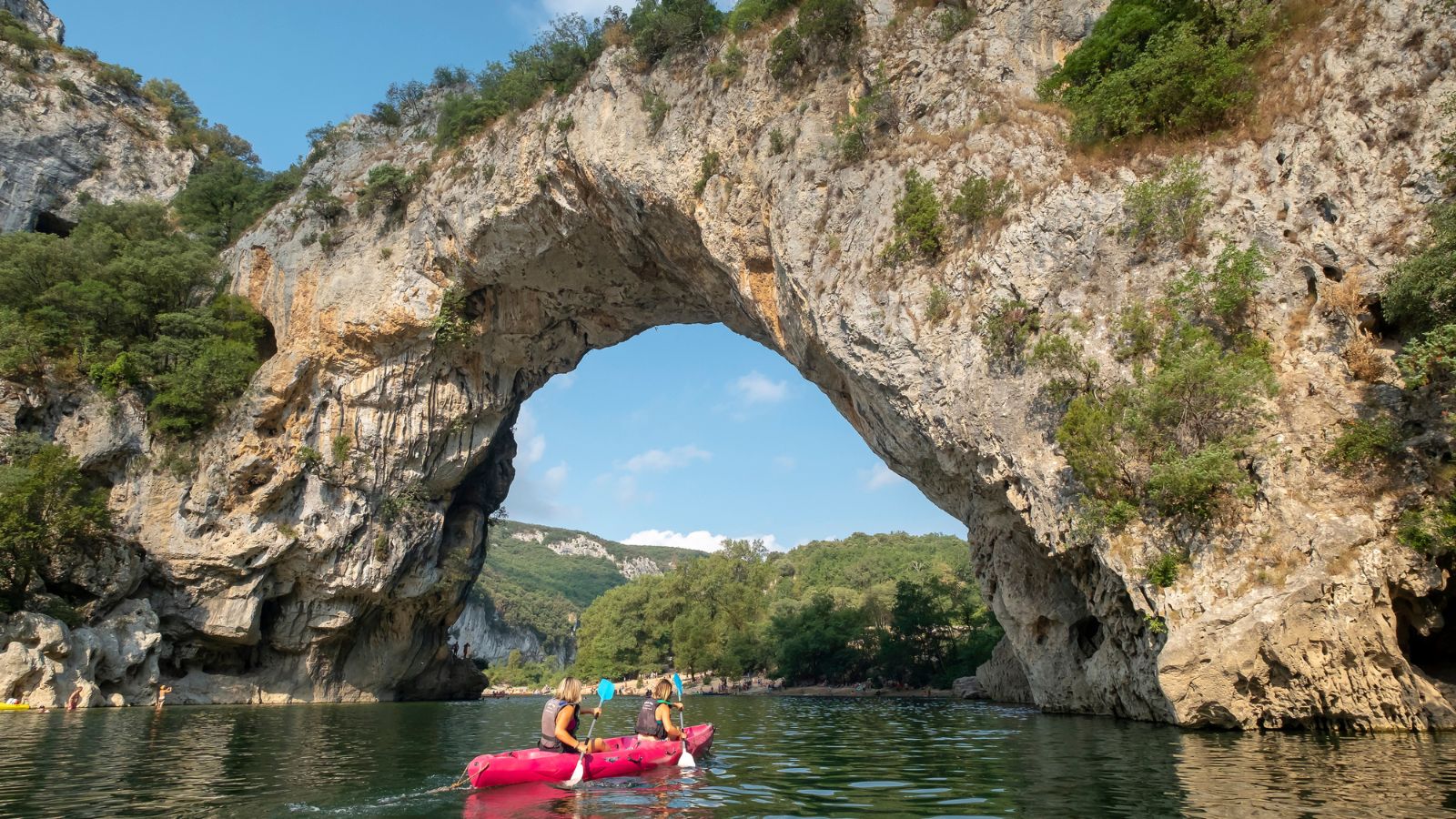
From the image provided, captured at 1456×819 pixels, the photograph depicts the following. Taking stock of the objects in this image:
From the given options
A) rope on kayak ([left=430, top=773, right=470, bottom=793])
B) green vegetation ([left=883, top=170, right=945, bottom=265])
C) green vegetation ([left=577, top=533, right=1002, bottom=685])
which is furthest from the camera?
green vegetation ([left=577, top=533, right=1002, bottom=685])

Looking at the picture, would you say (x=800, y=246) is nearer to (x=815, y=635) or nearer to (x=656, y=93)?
(x=656, y=93)

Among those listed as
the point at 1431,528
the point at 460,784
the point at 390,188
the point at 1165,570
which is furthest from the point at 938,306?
the point at 390,188

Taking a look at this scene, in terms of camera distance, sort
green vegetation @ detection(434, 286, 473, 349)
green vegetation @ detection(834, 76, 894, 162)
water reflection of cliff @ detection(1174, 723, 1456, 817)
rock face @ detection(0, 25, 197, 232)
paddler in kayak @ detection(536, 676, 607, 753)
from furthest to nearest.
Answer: rock face @ detection(0, 25, 197, 232) < green vegetation @ detection(434, 286, 473, 349) < green vegetation @ detection(834, 76, 894, 162) < paddler in kayak @ detection(536, 676, 607, 753) < water reflection of cliff @ detection(1174, 723, 1456, 817)

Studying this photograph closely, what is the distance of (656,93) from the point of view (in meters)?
24.0

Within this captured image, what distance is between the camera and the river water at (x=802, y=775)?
7191 mm

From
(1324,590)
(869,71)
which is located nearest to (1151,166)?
(869,71)

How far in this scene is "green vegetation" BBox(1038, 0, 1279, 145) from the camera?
16.5 metres

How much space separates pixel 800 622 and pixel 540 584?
95.2m

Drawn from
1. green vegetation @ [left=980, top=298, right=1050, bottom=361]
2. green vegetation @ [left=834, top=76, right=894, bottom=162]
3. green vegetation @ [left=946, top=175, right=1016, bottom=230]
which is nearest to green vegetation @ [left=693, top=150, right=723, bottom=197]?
green vegetation @ [left=834, top=76, right=894, bottom=162]

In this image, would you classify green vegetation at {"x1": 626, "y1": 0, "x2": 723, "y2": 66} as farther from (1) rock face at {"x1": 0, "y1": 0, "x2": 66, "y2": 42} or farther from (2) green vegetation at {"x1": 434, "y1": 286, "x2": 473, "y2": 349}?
(1) rock face at {"x1": 0, "y1": 0, "x2": 66, "y2": 42}

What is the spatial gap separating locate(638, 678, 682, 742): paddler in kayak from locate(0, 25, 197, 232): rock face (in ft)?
121

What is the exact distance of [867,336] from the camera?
61.1 ft

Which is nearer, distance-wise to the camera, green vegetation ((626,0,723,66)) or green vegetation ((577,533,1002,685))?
green vegetation ((626,0,723,66))

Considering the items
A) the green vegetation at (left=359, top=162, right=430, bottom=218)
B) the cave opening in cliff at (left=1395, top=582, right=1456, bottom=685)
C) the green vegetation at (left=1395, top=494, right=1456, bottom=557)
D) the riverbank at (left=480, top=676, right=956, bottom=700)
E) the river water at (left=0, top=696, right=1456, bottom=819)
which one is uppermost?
the green vegetation at (left=359, top=162, right=430, bottom=218)
